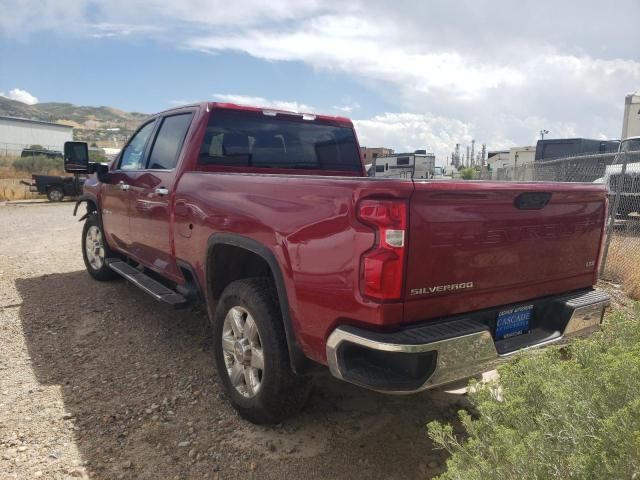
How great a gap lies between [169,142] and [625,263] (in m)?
6.01

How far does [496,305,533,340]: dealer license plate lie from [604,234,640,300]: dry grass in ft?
13.2

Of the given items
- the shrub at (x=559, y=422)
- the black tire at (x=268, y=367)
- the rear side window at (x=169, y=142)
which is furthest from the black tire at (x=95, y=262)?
the shrub at (x=559, y=422)

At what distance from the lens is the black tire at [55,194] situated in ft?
68.5

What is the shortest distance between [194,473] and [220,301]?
1.05 metres

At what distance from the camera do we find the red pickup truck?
2.28m

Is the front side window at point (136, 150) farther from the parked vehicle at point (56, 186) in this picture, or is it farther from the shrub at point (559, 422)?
the parked vehicle at point (56, 186)

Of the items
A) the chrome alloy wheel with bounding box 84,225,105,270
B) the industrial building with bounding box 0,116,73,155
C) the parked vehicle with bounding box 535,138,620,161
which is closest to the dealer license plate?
the chrome alloy wheel with bounding box 84,225,105,270

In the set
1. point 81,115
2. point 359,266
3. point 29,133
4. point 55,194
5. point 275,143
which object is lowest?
point 55,194

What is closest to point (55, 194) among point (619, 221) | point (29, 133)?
point (619, 221)

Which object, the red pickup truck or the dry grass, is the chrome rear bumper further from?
the dry grass

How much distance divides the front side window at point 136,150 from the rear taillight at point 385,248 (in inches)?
135

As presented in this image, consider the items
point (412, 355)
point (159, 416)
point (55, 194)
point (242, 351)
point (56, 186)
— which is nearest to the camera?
point (412, 355)

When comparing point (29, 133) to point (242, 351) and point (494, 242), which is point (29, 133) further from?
point (494, 242)

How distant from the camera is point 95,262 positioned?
21.4ft
